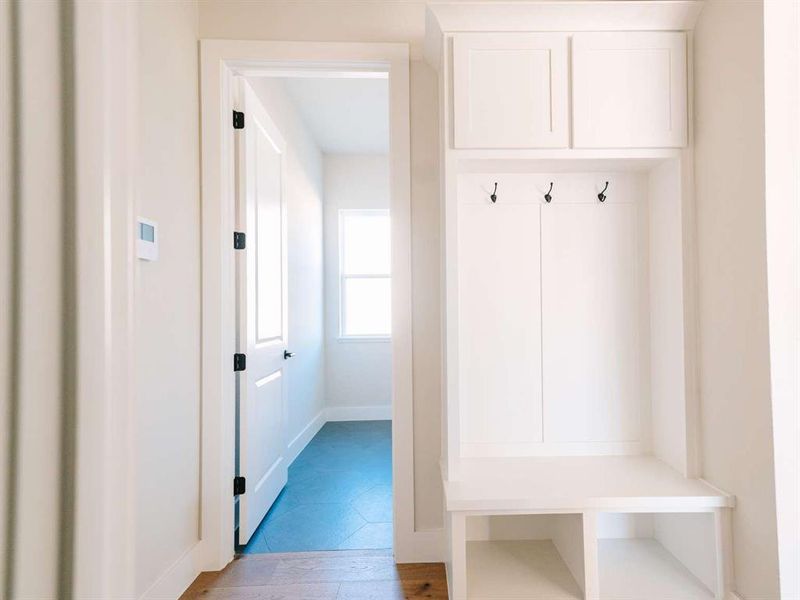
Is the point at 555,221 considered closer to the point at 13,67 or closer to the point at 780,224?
the point at 780,224

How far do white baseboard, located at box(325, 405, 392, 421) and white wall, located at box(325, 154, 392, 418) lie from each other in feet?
0.03

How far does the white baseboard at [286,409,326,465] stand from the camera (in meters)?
3.36

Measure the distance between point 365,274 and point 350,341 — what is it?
2.40ft

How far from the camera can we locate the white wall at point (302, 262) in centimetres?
329

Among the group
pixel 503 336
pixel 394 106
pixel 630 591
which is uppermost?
pixel 394 106

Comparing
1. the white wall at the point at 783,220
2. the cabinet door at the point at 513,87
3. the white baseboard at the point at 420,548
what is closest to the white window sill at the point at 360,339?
the white baseboard at the point at 420,548

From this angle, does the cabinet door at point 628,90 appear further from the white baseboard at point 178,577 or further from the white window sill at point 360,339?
the white window sill at point 360,339

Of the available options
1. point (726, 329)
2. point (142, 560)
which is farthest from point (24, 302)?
point (726, 329)

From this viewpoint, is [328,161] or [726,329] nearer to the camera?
[726,329]

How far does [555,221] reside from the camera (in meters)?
1.89

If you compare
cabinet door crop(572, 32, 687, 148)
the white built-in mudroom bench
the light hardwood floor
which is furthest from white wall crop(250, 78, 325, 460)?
cabinet door crop(572, 32, 687, 148)

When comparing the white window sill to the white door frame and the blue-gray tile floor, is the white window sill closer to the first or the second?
the blue-gray tile floor

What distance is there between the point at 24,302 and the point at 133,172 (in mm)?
89

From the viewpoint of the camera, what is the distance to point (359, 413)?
4684 millimetres
